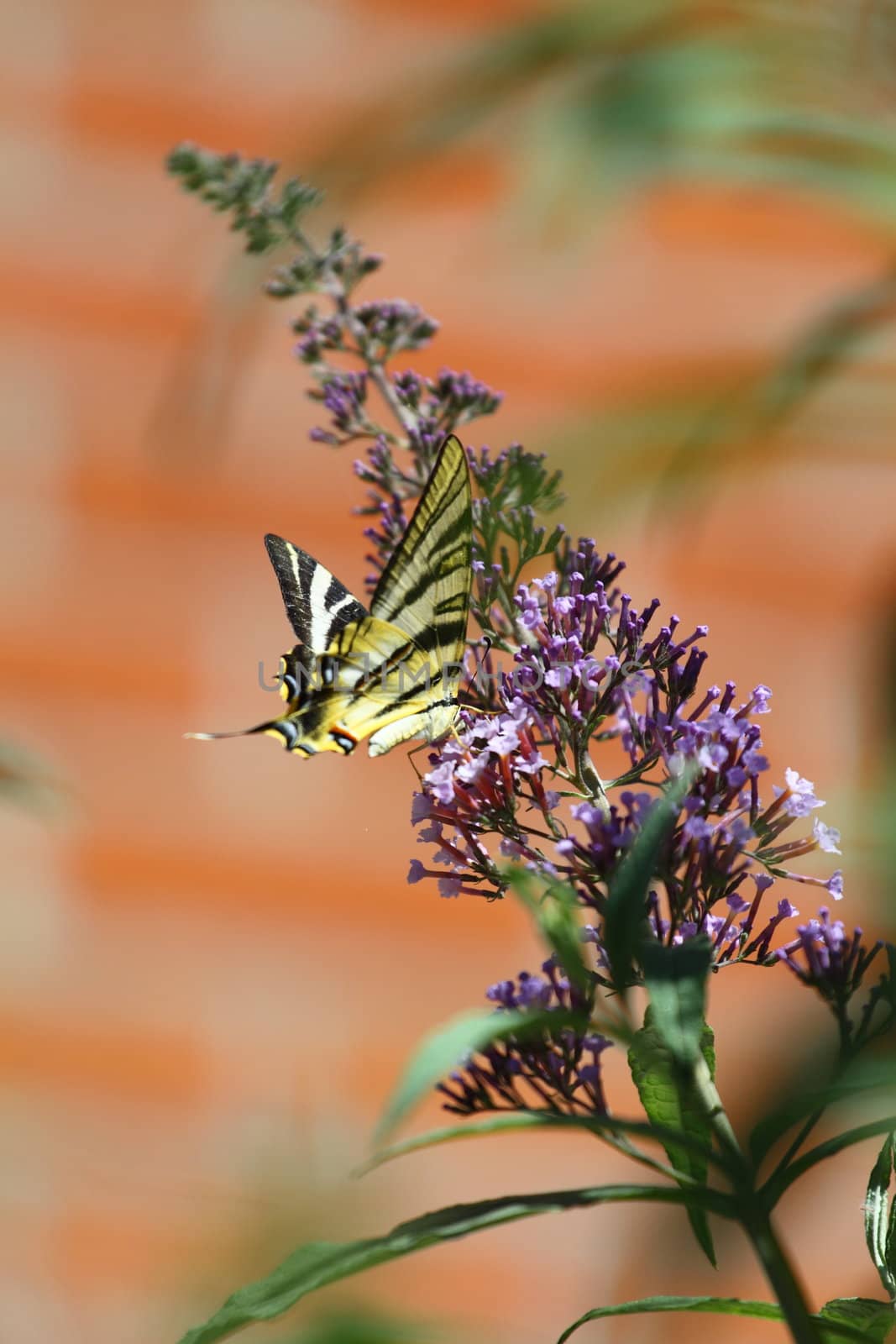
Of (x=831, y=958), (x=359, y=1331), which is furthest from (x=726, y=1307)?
(x=359, y=1331)

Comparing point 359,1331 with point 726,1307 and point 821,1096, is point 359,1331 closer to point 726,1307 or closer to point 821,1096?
point 821,1096

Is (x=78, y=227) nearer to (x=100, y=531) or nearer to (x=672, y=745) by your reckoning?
(x=100, y=531)

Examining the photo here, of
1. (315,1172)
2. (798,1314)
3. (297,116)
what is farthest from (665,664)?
(297,116)

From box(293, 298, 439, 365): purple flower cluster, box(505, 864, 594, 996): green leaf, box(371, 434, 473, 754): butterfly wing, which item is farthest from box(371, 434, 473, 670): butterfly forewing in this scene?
box(505, 864, 594, 996): green leaf

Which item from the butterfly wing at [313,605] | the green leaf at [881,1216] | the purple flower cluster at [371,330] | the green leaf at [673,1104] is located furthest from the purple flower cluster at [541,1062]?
the purple flower cluster at [371,330]

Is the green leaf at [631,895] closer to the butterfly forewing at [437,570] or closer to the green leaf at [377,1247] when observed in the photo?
the green leaf at [377,1247]
